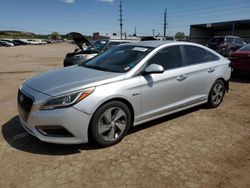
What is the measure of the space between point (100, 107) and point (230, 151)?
6.55ft

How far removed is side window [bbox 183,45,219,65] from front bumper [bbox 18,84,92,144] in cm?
249

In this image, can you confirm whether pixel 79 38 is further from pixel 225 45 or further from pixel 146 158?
pixel 146 158

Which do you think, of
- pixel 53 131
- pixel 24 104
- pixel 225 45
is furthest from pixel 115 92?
pixel 225 45

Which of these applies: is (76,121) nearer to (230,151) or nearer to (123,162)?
(123,162)

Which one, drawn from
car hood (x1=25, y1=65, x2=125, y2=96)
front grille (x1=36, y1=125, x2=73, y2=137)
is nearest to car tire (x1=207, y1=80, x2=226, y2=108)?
car hood (x1=25, y1=65, x2=125, y2=96)

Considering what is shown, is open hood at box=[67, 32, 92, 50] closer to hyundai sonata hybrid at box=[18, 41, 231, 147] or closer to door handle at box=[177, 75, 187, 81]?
hyundai sonata hybrid at box=[18, 41, 231, 147]

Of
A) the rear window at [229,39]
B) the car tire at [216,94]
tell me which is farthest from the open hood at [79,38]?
the rear window at [229,39]

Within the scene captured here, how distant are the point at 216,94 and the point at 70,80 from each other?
3390mm

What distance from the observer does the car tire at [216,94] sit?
5543mm

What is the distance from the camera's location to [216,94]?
568 centimetres

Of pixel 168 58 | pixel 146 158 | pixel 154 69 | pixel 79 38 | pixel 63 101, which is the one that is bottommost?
pixel 146 158

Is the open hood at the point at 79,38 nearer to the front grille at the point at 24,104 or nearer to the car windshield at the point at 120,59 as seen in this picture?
the car windshield at the point at 120,59

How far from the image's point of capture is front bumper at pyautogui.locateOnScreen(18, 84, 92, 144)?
339 cm

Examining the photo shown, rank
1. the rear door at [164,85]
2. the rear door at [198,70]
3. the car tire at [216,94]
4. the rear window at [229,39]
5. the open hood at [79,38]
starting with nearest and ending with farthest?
1. the rear door at [164,85]
2. the rear door at [198,70]
3. the car tire at [216,94]
4. the open hood at [79,38]
5. the rear window at [229,39]
